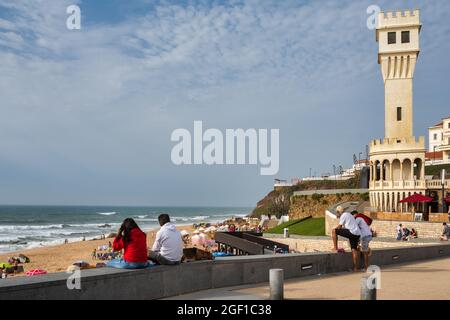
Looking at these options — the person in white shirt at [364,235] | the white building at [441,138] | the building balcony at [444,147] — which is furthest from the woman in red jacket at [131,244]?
the building balcony at [444,147]

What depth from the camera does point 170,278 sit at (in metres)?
8.06

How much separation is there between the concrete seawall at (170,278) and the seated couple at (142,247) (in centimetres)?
18

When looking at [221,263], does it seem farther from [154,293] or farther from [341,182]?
[341,182]

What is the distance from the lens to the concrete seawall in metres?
6.38

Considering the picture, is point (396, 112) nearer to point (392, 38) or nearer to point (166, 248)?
point (392, 38)

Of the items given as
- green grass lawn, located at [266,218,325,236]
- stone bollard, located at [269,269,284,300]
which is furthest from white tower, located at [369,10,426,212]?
stone bollard, located at [269,269,284,300]

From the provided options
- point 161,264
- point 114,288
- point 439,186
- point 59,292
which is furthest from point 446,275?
point 439,186

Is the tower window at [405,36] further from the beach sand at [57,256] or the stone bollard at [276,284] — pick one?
the stone bollard at [276,284]

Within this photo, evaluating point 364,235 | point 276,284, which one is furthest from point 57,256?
point 276,284

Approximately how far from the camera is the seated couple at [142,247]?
25.1 feet

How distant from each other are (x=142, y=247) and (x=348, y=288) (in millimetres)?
3981
